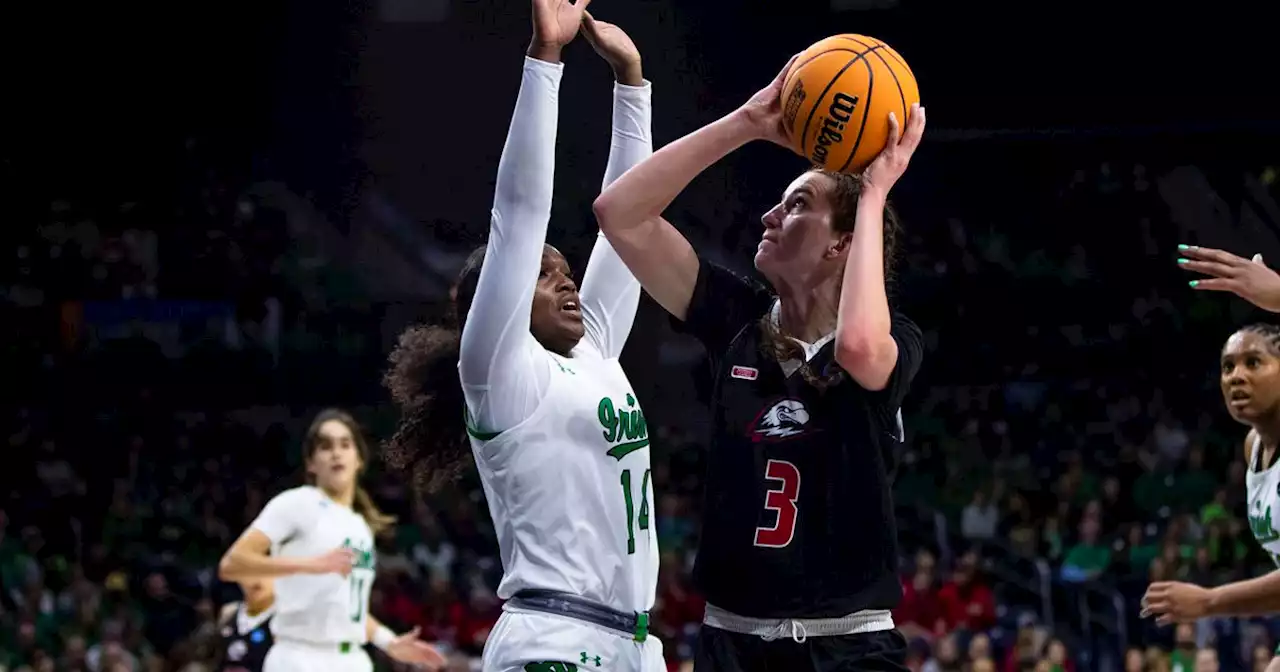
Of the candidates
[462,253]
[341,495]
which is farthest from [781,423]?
[462,253]

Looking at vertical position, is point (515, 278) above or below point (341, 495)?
above

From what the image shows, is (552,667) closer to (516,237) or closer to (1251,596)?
(516,237)

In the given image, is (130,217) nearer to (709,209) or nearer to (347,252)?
(347,252)

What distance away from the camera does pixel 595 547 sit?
12.0ft

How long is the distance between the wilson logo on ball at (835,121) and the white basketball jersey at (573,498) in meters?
0.83

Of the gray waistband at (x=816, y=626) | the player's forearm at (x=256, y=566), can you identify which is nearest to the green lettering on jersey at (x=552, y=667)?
the gray waistband at (x=816, y=626)

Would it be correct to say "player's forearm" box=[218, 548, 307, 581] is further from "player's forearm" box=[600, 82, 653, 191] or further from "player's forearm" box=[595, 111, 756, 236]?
"player's forearm" box=[595, 111, 756, 236]

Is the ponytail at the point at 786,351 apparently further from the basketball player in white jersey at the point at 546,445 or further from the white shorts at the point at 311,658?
the white shorts at the point at 311,658

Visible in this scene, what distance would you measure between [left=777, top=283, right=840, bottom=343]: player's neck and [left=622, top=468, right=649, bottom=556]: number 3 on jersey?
1.74 ft

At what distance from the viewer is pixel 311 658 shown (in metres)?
→ 7.46

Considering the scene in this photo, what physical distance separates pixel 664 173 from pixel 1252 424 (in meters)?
3.07

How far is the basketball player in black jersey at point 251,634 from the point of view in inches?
306

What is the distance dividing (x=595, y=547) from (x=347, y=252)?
1243 cm

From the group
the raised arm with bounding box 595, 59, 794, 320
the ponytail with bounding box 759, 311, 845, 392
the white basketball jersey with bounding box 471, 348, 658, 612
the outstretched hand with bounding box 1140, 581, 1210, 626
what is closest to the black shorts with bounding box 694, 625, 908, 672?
the white basketball jersey with bounding box 471, 348, 658, 612
